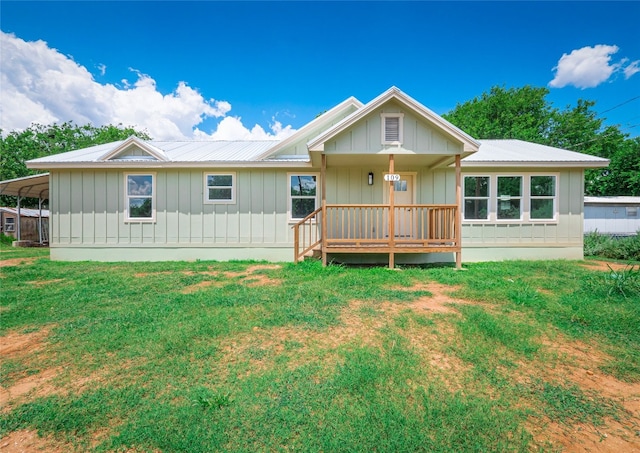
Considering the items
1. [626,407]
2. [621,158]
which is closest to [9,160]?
[626,407]

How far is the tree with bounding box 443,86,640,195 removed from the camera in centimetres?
2417

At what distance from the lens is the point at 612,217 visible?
50.0 ft

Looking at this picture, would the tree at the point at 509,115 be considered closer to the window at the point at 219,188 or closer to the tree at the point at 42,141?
the window at the point at 219,188

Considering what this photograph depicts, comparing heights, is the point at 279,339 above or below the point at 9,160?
below

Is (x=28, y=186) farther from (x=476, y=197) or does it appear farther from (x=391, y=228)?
(x=476, y=197)

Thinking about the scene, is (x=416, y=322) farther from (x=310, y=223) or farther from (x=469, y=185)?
(x=469, y=185)

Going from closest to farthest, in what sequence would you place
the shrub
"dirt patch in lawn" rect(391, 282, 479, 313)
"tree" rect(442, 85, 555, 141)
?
"dirt patch in lawn" rect(391, 282, 479, 313)
the shrub
"tree" rect(442, 85, 555, 141)

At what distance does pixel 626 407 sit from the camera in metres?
2.46

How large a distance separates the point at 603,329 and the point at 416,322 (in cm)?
252

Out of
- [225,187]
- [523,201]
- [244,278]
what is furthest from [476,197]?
[225,187]

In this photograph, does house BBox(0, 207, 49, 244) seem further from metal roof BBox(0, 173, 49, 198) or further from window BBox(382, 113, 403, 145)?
window BBox(382, 113, 403, 145)

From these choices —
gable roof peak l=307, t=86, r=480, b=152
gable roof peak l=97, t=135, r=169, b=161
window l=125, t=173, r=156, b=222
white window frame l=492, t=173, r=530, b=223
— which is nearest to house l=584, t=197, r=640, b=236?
white window frame l=492, t=173, r=530, b=223

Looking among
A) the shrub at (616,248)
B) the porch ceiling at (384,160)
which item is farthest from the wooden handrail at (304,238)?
the shrub at (616,248)

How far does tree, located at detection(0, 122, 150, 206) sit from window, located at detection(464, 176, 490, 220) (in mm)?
32099
